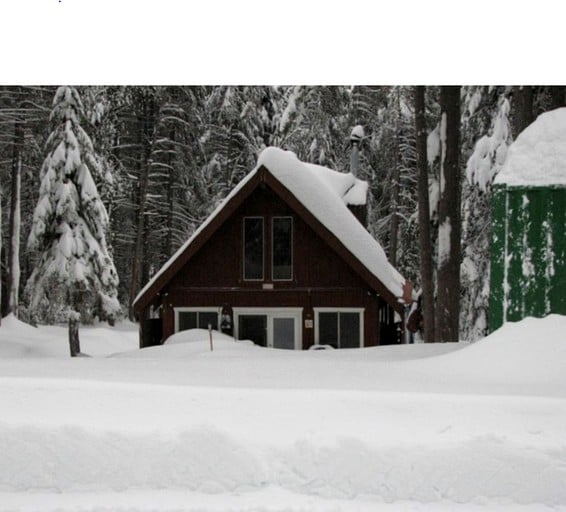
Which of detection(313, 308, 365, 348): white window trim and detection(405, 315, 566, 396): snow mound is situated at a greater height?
detection(405, 315, 566, 396): snow mound

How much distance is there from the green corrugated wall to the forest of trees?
2.39 m

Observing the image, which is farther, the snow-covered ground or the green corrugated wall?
the green corrugated wall

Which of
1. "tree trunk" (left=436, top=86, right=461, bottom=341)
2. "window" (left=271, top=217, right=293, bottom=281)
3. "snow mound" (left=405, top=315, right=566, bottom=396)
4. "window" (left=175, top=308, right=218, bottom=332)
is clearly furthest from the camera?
"window" (left=175, top=308, right=218, bottom=332)

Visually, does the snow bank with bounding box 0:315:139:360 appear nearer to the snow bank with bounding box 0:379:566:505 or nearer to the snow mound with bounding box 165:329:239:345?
the snow mound with bounding box 165:329:239:345

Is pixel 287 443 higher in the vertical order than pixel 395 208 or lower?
lower

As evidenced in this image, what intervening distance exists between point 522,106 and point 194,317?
5.58 metres

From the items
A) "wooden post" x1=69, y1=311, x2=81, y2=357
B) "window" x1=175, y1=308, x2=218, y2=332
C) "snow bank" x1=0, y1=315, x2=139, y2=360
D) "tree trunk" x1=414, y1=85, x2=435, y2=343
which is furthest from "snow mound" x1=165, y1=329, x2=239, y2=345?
"tree trunk" x1=414, y1=85, x2=435, y2=343

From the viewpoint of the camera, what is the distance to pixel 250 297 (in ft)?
34.4

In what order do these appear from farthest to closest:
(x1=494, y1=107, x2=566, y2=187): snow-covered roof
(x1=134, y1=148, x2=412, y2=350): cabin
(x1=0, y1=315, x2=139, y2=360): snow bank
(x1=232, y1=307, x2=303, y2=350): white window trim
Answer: (x1=232, y1=307, x2=303, y2=350): white window trim → (x1=134, y1=148, x2=412, y2=350): cabin → (x1=0, y1=315, x2=139, y2=360): snow bank → (x1=494, y1=107, x2=566, y2=187): snow-covered roof

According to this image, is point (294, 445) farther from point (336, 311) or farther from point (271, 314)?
point (271, 314)

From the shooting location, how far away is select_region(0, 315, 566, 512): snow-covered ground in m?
3.97

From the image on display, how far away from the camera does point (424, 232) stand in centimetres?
970

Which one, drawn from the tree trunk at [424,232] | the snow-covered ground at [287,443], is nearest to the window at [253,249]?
the tree trunk at [424,232]

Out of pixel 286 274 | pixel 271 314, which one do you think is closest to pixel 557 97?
pixel 286 274
